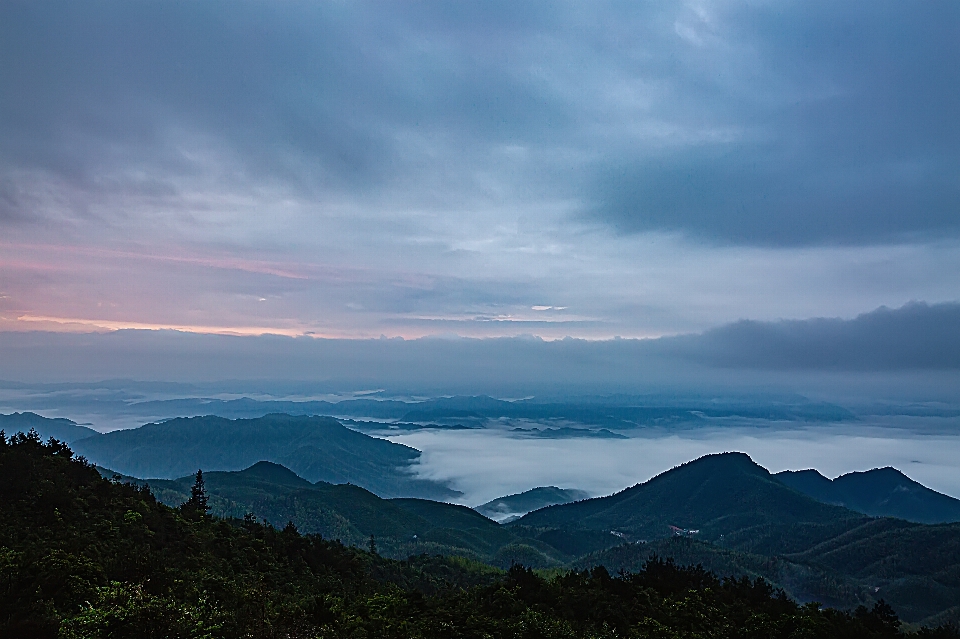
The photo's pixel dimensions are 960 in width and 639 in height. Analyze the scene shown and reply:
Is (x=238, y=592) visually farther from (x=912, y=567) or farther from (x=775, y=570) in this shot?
(x=912, y=567)

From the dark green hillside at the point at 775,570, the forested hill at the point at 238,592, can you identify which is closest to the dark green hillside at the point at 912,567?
the dark green hillside at the point at 775,570

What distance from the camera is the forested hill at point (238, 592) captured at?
23.8 m

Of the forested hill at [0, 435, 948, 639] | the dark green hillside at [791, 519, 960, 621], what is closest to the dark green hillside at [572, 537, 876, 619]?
the dark green hillside at [791, 519, 960, 621]

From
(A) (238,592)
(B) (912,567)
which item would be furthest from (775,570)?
(A) (238,592)

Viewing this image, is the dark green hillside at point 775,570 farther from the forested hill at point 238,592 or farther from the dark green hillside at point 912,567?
the forested hill at point 238,592

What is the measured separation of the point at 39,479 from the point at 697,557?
18120 centimetres

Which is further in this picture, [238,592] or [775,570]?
[775,570]

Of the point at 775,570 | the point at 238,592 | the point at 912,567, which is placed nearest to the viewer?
the point at 238,592

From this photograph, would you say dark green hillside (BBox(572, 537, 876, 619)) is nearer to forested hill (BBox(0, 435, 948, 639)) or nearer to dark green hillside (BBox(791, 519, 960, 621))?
dark green hillside (BBox(791, 519, 960, 621))

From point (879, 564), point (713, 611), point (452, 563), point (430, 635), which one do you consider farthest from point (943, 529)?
point (430, 635)

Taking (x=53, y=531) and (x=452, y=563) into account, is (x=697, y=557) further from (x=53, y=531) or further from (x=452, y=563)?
(x=53, y=531)

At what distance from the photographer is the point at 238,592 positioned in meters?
32.0

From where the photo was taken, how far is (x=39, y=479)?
41281 mm

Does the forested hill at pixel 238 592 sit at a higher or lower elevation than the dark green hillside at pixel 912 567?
higher
